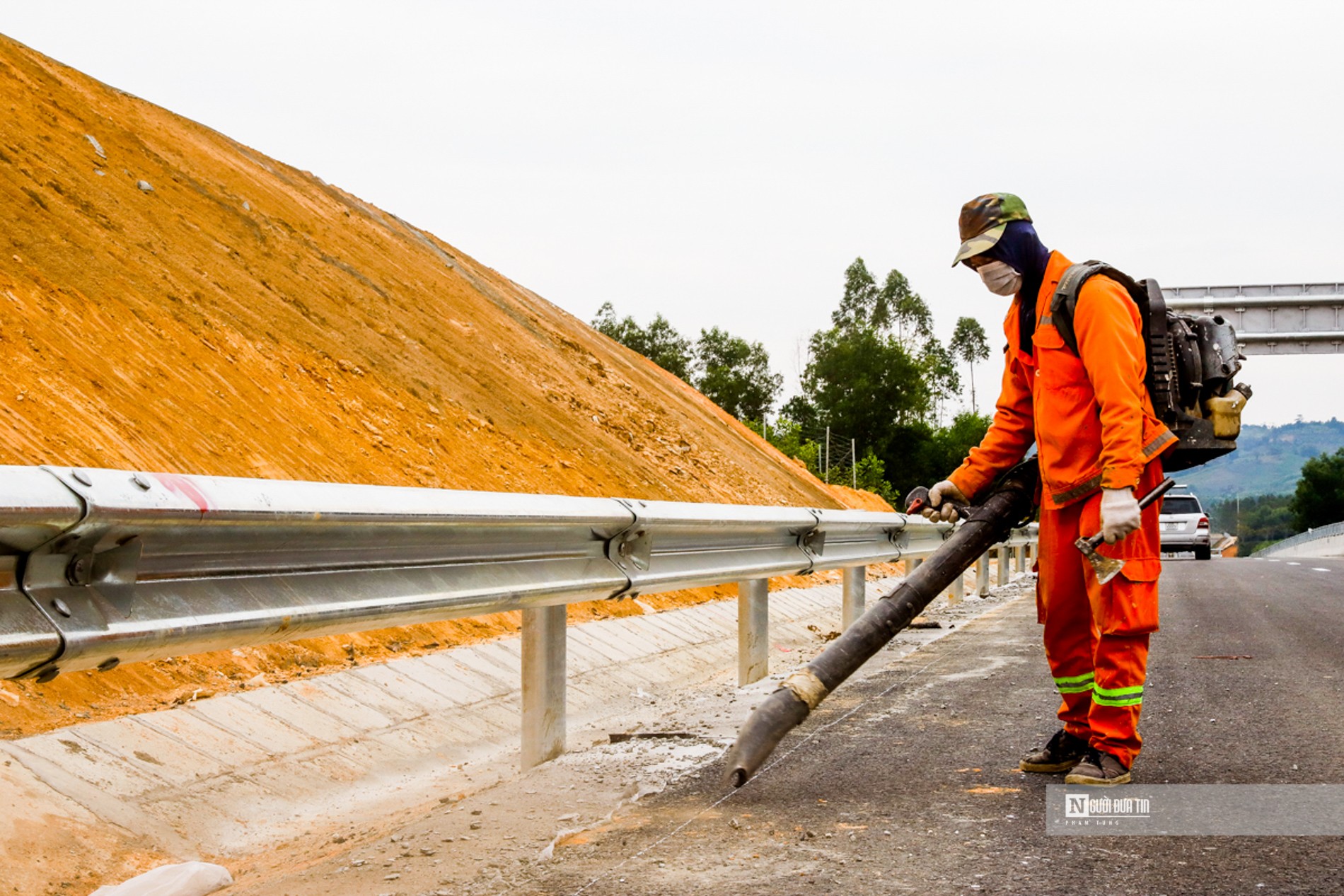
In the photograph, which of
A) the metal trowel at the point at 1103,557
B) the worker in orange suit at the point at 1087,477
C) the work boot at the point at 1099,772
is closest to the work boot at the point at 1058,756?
the worker in orange suit at the point at 1087,477

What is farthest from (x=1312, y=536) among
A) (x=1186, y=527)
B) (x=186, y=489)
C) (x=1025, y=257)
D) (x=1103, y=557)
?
(x=186, y=489)

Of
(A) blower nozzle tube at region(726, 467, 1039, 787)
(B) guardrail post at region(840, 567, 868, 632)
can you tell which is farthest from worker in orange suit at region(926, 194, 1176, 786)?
(B) guardrail post at region(840, 567, 868, 632)

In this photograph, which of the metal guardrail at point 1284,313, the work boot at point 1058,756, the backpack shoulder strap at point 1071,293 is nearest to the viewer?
the work boot at point 1058,756

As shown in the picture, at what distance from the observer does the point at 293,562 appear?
3.32m

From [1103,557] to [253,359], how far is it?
1055 centimetres

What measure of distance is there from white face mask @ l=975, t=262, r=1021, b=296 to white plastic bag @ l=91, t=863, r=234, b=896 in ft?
10.0

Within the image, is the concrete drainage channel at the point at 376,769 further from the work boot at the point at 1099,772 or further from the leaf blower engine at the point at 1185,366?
the leaf blower engine at the point at 1185,366

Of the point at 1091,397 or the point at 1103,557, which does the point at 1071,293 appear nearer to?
the point at 1091,397

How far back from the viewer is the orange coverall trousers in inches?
165

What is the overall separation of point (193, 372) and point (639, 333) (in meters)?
73.0

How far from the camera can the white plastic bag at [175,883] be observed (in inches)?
125

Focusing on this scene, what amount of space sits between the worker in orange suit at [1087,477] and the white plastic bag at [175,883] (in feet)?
8.14

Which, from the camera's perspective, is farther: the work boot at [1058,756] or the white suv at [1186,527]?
the white suv at [1186,527]

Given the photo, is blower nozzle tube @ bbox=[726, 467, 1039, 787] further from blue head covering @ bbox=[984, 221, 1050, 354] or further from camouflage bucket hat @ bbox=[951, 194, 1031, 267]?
camouflage bucket hat @ bbox=[951, 194, 1031, 267]
